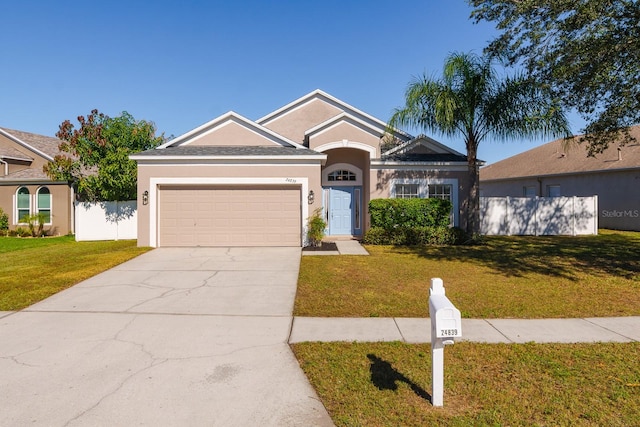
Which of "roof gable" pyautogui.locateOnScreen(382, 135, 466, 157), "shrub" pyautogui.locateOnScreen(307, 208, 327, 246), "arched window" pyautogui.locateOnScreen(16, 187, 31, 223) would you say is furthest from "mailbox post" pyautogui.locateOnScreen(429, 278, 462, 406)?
"arched window" pyautogui.locateOnScreen(16, 187, 31, 223)

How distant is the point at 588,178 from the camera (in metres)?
22.3

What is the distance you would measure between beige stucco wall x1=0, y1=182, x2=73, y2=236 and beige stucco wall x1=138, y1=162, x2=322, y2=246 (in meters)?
8.35

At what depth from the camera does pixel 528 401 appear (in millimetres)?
3322

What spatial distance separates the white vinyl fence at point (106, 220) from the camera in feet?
55.1

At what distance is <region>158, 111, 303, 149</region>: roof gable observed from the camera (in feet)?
50.2

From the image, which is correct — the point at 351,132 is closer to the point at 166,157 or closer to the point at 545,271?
the point at 166,157

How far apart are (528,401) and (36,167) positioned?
26.3m

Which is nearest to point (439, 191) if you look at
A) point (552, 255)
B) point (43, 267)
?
point (552, 255)

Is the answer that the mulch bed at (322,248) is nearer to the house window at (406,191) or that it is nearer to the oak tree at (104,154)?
the house window at (406,191)

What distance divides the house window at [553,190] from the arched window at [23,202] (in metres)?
30.5

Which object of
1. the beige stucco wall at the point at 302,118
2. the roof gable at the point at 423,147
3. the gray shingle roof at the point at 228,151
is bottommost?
the gray shingle roof at the point at 228,151

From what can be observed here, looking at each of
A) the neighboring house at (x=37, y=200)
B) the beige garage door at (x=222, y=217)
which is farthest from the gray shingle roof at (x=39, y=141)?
the beige garage door at (x=222, y=217)

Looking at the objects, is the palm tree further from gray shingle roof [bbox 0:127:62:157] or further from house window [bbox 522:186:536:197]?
gray shingle roof [bbox 0:127:62:157]

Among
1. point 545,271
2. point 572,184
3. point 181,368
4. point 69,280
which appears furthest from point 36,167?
point 572,184
